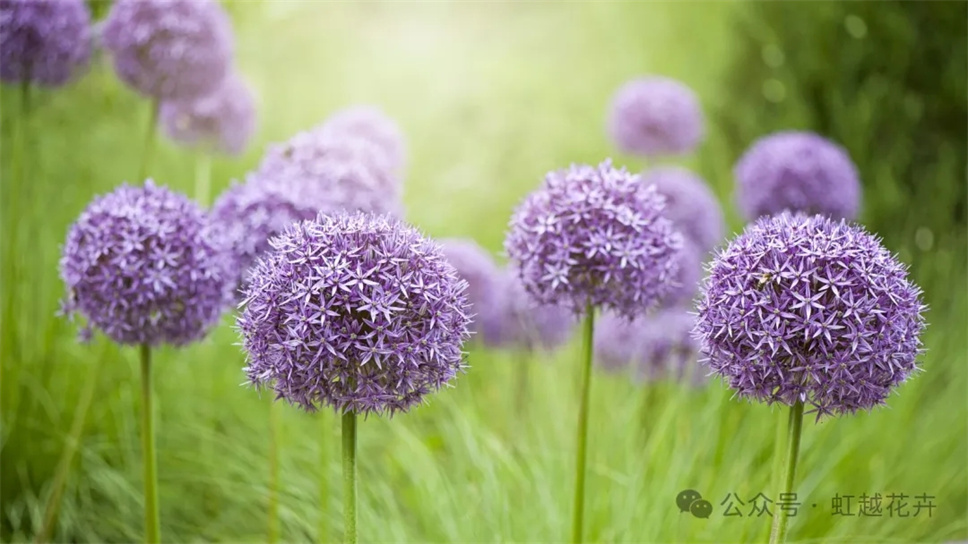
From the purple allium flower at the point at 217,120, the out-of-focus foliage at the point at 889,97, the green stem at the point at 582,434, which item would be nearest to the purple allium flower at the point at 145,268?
the green stem at the point at 582,434

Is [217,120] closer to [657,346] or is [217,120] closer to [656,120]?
[656,120]

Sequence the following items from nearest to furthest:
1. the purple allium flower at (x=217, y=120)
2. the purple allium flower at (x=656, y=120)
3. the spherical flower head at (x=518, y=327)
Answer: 1. the spherical flower head at (x=518, y=327)
2. the purple allium flower at (x=217, y=120)
3. the purple allium flower at (x=656, y=120)

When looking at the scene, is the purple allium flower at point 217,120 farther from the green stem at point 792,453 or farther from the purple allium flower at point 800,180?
the green stem at point 792,453

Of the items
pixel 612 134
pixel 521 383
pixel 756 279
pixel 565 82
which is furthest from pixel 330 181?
pixel 565 82

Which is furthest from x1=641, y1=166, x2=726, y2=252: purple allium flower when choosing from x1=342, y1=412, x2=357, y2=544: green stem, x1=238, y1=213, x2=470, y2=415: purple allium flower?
x1=342, y1=412, x2=357, y2=544: green stem

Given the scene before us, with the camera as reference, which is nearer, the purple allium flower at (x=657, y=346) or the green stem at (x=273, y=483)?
the green stem at (x=273, y=483)

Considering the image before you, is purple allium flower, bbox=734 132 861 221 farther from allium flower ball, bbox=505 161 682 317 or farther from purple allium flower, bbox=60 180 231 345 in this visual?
purple allium flower, bbox=60 180 231 345

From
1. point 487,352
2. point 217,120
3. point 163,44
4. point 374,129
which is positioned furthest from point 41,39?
point 487,352

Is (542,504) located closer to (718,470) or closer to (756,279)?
(718,470)
